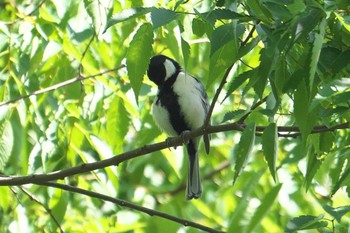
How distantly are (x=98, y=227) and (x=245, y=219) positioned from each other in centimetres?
Answer: 74

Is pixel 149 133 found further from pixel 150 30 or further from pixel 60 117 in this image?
pixel 150 30

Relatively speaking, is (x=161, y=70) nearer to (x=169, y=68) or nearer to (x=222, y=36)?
(x=169, y=68)

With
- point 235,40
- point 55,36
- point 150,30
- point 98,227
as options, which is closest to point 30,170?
point 55,36

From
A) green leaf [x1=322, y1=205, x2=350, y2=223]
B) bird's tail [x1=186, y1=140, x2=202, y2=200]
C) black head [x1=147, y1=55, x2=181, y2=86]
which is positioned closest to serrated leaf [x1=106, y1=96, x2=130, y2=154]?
black head [x1=147, y1=55, x2=181, y2=86]

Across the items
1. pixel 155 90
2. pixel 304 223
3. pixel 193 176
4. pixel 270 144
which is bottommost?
pixel 304 223

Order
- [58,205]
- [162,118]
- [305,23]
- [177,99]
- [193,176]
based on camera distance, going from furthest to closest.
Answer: [193,176]
[177,99]
[162,118]
[58,205]
[305,23]

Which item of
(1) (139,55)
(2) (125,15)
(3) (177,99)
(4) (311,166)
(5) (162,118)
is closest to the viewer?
(2) (125,15)

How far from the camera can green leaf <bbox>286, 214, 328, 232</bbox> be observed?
6.77ft

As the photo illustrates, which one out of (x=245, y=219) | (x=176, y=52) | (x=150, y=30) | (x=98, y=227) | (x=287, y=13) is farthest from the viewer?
(x=98, y=227)

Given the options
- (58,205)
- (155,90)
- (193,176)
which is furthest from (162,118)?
(58,205)

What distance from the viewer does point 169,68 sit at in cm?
405

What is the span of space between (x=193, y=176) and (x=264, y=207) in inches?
43.2

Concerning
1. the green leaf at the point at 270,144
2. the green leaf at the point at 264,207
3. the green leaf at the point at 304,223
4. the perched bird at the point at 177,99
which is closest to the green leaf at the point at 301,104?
the green leaf at the point at 270,144

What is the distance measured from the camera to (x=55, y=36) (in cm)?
327
